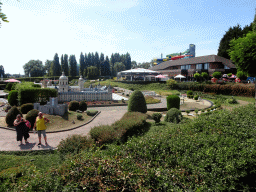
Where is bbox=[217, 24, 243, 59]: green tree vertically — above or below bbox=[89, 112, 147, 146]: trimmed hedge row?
above

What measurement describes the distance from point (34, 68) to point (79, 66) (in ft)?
72.7

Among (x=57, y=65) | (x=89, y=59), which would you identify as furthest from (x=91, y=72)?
(x=89, y=59)

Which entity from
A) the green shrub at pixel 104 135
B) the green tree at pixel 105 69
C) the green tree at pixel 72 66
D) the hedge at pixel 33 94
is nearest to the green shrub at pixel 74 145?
the green shrub at pixel 104 135

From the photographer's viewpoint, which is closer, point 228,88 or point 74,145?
point 74,145

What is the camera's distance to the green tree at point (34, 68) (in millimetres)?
84456

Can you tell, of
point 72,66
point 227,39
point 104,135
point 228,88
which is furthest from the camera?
point 72,66

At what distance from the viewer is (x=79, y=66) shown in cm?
8475

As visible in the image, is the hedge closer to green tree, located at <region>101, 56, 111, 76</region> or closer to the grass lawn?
the grass lawn

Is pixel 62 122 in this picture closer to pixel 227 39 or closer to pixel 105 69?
pixel 227 39

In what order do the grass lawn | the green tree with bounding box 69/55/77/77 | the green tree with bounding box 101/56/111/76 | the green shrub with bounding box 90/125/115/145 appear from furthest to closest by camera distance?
the green tree with bounding box 101/56/111/76 < the green tree with bounding box 69/55/77/77 < the grass lawn < the green shrub with bounding box 90/125/115/145

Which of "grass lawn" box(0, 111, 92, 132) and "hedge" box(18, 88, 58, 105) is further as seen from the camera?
"hedge" box(18, 88, 58, 105)

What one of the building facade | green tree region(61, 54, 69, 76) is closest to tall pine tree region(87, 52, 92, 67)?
green tree region(61, 54, 69, 76)

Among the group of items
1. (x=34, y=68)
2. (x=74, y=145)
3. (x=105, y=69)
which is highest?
(x=34, y=68)

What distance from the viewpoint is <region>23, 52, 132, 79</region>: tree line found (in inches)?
2874
